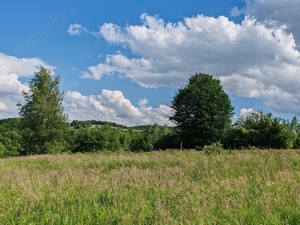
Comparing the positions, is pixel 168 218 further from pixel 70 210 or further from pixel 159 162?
pixel 159 162

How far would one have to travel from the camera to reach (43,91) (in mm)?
50719

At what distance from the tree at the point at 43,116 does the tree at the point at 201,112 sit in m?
17.7

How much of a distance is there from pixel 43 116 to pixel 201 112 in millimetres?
21875

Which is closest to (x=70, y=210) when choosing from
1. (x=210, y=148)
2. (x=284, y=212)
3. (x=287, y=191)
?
(x=284, y=212)

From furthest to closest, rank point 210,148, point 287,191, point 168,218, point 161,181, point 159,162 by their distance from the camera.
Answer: point 210,148 → point 159,162 → point 161,181 → point 287,191 → point 168,218

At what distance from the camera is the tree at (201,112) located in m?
56.7

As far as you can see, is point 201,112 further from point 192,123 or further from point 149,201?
point 149,201

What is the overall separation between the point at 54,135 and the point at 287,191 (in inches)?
1818

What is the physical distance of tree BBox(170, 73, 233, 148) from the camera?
56747 millimetres

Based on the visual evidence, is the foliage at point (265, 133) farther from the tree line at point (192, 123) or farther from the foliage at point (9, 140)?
the foliage at point (9, 140)

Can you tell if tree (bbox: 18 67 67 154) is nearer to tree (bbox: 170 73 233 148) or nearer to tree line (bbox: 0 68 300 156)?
tree line (bbox: 0 68 300 156)

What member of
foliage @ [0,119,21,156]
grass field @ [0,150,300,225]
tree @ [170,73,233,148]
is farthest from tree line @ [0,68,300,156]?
foliage @ [0,119,21,156]

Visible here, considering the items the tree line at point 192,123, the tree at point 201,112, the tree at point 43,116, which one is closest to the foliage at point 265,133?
the tree line at point 192,123

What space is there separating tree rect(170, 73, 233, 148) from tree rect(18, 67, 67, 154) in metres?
17.7
